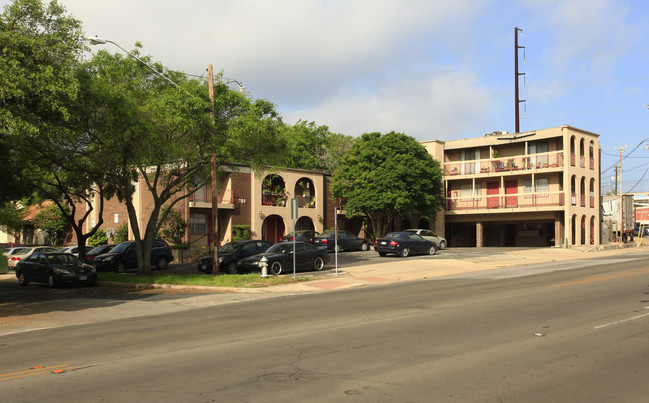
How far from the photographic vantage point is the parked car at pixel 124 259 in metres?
26.6

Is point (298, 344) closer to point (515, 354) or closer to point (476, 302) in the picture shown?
point (515, 354)

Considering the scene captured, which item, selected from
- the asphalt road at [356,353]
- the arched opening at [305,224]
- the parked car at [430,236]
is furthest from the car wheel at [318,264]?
the arched opening at [305,224]

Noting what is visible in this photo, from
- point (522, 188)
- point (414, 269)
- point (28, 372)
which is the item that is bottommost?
point (414, 269)

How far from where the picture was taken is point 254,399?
5867 mm

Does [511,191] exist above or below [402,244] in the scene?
above

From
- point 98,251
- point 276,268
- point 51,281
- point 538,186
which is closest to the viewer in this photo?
point 51,281

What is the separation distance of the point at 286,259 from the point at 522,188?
28.2 meters

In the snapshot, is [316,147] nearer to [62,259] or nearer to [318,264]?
[318,264]

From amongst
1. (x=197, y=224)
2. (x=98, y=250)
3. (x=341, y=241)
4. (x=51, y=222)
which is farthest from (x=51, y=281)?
(x=51, y=222)

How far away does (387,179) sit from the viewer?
131 ft

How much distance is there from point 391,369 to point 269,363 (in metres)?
1.71

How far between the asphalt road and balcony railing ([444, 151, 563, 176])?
3021 centimetres

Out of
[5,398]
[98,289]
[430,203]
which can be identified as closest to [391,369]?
[5,398]

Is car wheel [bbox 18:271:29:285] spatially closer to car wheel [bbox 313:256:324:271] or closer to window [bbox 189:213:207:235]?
car wheel [bbox 313:256:324:271]
